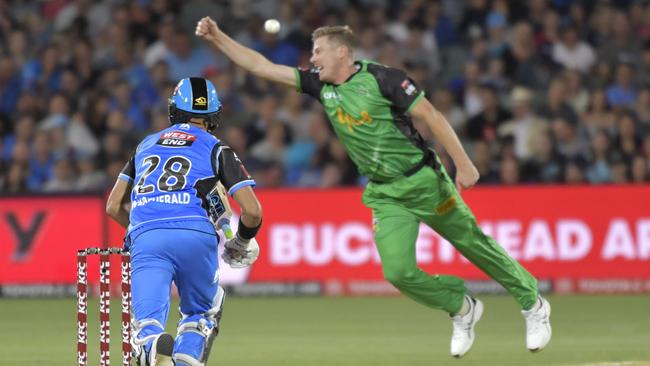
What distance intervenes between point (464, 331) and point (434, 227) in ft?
2.51

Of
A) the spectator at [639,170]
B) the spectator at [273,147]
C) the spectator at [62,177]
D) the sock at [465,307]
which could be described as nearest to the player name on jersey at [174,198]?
the sock at [465,307]

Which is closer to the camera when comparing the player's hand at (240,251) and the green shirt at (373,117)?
the player's hand at (240,251)

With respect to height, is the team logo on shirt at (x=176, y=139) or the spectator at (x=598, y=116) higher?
the spectator at (x=598, y=116)

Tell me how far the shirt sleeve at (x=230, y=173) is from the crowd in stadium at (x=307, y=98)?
8783 mm

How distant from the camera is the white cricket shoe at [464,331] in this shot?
9.72 meters

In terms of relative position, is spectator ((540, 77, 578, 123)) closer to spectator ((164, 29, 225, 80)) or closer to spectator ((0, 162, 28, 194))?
spectator ((164, 29, 225, 80))

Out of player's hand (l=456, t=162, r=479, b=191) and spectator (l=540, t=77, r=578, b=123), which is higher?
spectator (l=540, t=77, r=578, b=123)

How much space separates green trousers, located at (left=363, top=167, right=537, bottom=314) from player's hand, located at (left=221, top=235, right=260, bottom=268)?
1.54 metres

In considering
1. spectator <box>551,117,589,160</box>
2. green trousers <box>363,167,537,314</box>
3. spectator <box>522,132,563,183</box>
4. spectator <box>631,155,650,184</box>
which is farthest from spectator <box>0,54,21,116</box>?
green trousers <box>363,167,537,314</box>

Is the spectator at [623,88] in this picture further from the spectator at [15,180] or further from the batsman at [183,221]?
the batsman at [183,221]

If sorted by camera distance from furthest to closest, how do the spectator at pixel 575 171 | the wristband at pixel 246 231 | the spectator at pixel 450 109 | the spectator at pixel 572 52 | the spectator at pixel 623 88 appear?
the spectator at pixel 572 52
the spectator at pixel 623 88
the spectator at pixel 450 109
the spectator at pixel 575 171
the wristband at pixel 246 231

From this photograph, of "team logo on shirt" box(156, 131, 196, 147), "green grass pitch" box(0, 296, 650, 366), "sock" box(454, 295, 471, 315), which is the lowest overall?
"green grass pitch" box(0, 296, 650, 366)

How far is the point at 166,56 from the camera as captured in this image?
18.8 meters

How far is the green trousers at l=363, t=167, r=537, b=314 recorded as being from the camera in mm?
9430
